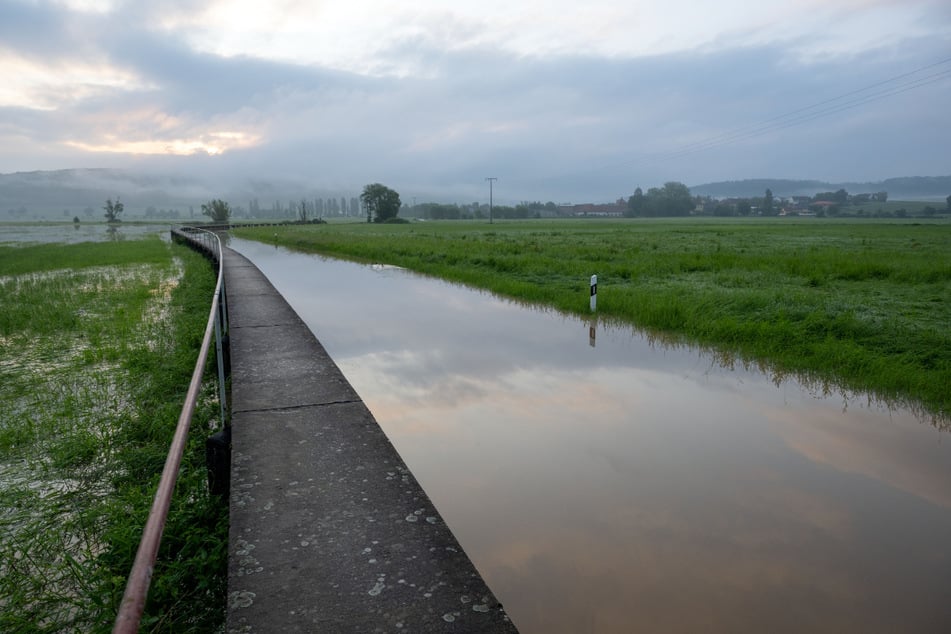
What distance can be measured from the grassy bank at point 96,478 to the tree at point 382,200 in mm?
111456

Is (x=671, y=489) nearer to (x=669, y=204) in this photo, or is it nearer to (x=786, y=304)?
(x=786, y=304)

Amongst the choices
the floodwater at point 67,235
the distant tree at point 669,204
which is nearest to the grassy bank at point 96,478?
the floodwater at point 67,235

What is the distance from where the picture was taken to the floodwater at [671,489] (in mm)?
3205

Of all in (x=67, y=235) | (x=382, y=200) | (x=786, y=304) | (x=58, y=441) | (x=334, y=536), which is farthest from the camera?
(x=382, y=200)

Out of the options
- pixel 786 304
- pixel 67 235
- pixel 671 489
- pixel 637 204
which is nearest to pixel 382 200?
pixel 67 235

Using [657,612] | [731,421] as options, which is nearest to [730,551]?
[657,612]

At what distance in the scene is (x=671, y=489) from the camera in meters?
4.46

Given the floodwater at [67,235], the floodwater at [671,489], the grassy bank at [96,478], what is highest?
the floodwater at [67,235]

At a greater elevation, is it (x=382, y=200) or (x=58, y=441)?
(x=382, y=200)

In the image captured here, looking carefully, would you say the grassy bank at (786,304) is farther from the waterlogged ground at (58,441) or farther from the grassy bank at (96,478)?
the waterlogged ground at (58,441)

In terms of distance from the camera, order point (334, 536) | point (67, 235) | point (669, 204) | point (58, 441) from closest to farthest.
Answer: point (334, 536) → point (58, 441) → point (67, 235) → point (669, 204)

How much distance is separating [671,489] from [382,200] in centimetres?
11898

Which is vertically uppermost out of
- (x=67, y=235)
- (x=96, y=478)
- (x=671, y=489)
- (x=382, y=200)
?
(x=382, y=200)

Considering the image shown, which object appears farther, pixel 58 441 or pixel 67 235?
pixel 67 235
